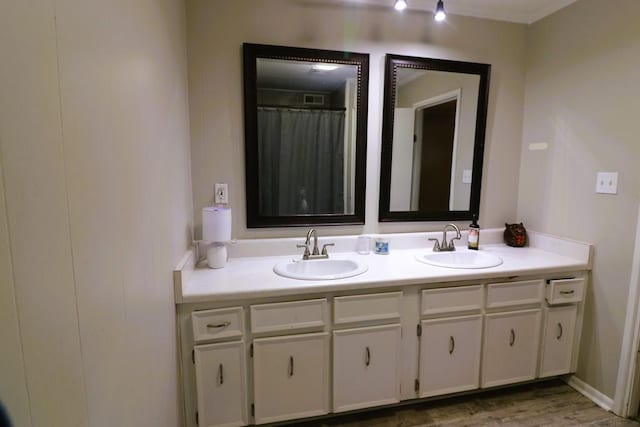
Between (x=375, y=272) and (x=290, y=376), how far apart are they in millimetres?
672

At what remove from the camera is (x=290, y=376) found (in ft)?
5.20

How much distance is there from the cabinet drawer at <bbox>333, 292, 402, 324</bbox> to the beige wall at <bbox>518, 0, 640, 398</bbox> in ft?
4.17

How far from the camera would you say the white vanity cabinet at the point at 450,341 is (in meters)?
1.76

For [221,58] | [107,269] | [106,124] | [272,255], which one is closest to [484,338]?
[272,255]

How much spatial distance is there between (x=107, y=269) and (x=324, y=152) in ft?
4.85

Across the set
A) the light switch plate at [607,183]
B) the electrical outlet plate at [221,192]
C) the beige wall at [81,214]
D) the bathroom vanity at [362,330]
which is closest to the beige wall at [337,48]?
the electrical outlet plate at [221,192]

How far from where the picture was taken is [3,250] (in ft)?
1.38

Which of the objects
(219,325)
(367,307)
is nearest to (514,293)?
(367,307)

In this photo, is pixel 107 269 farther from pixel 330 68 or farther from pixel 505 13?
pixel 505 13

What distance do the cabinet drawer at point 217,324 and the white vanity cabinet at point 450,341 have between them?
96 cm

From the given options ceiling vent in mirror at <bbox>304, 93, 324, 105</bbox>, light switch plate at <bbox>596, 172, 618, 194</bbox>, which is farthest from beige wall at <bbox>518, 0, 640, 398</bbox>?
ceiling vent in mirror at <bbox>304, 93, 324, 105</bbox>

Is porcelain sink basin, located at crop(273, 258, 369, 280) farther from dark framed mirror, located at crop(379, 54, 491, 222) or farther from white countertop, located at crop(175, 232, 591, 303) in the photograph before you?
dark framed mirror, located at crop(379, 54, 491, 222)

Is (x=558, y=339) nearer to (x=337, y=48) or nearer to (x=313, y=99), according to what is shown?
(x=313, y=99)

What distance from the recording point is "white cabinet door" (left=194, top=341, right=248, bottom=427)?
150 centimetres
